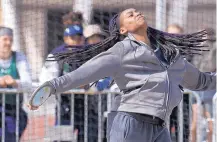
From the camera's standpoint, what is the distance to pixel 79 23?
27.3ft

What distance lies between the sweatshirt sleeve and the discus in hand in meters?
0.06

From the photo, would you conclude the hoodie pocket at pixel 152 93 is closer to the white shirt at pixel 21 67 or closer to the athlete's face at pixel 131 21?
the athlete's face at pixel 131 21

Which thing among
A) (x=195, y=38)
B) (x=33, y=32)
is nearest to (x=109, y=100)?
(x=195, y=38)

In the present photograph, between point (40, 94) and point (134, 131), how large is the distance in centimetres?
76

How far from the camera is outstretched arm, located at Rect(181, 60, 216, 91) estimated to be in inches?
234

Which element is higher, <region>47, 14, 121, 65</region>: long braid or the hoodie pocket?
<region>47, 14, 121, 65</region>: long braid

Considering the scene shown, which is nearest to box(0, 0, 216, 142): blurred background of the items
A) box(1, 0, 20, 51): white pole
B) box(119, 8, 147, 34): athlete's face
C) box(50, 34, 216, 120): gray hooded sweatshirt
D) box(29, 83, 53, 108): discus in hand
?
box(1, 0, 20, 51): white pole

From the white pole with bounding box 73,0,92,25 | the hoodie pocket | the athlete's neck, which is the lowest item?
the hoodie pocket

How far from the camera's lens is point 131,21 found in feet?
18.9

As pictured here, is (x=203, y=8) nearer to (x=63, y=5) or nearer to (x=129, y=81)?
(x=63, y=5)

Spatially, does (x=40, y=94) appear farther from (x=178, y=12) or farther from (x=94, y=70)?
(x=178, y=12)

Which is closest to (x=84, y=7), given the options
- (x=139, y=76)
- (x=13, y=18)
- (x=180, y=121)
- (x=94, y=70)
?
(x=13, y=18)

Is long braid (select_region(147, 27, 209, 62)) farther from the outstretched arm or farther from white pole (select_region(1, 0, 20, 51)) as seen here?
white pole (select_region(1, 0, 20, 51))

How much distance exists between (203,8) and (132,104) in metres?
5.17
